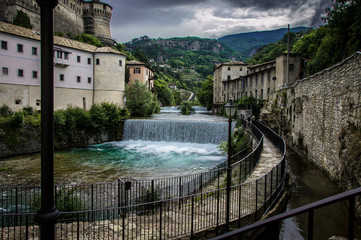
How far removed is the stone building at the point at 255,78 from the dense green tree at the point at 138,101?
16.1 meters

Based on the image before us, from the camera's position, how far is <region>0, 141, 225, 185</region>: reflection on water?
1714 centimetres

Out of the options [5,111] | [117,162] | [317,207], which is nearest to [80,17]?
[5,111]

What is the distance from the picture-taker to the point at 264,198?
924 centimetres

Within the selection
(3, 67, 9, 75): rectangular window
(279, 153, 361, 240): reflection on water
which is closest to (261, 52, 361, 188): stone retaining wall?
(279, 153, 361, 240): reflection on water

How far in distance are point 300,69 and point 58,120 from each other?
113 feet

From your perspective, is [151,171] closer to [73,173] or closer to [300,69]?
[73,173]

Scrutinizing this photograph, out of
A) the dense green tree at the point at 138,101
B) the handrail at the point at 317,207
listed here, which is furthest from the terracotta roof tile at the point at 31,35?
the handrail at the point at 317,207

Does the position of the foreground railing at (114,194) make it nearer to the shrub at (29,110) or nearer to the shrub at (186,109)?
the shrub at (29,110)

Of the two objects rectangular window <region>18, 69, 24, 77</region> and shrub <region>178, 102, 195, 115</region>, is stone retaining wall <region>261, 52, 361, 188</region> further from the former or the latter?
shrub <region>178, 102, 195, 115</region>

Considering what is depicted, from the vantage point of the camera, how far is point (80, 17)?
75125mm

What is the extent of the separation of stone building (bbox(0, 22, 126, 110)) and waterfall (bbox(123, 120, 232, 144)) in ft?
34.3

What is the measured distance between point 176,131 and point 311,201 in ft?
67.4

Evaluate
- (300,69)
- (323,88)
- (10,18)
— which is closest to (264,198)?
(323,88)

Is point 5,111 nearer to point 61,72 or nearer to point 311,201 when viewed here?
point 61,72
